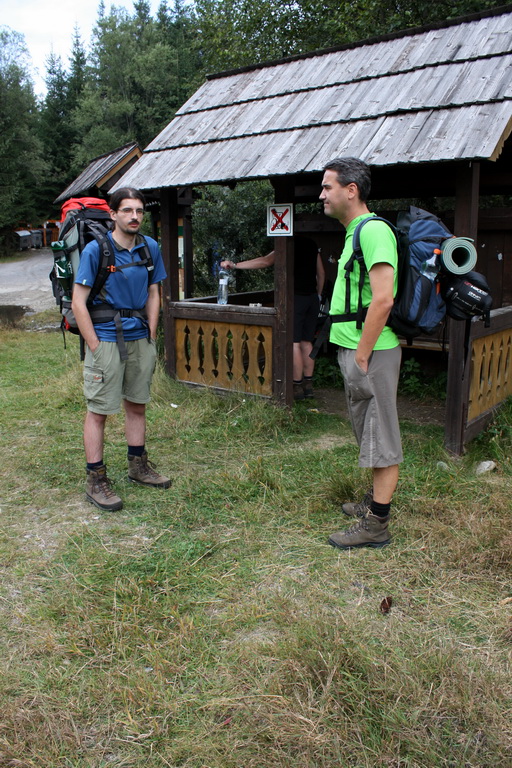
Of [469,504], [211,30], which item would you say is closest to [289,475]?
[469,504]

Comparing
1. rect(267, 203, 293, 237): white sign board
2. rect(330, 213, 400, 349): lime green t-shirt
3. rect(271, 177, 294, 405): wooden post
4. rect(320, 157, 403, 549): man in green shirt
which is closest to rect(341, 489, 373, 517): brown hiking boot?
rect(320, 157, 403, 549): man in green shirt

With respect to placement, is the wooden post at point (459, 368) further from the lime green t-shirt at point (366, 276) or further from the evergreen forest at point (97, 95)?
the evergreen forest at point (97, 95)

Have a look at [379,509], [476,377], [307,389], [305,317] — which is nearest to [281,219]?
[305,317]

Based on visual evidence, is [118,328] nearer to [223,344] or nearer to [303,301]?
[223,344]

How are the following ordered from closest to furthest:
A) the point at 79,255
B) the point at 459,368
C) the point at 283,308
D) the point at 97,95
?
the point at 79,255 → the point at 459,368 → the point at 283,308 → the point at 97,95

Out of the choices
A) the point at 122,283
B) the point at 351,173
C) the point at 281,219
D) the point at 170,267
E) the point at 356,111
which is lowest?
the point at 170,267

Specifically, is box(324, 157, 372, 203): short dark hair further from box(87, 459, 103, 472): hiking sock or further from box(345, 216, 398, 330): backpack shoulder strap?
box(87, 459, 103, 472): hiking sock

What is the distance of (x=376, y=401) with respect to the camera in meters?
3.41

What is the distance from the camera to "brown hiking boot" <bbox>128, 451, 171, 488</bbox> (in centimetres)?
471

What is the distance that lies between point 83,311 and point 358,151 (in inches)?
106

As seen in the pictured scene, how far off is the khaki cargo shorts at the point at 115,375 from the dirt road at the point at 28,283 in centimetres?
1466

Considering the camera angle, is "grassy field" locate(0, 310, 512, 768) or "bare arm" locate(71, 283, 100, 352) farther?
"bare arm" locate(71, 283, 100, 352)

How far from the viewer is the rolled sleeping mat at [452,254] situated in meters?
3.35

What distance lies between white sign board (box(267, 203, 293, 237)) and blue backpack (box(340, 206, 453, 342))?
287 centimetres
